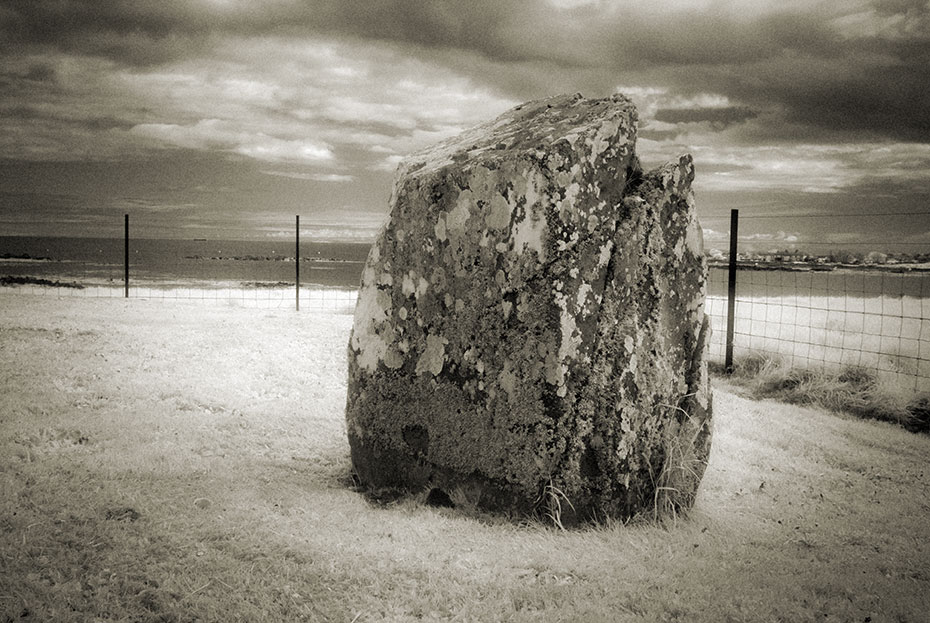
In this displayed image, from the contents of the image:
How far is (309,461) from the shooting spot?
174 inches

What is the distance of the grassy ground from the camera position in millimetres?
2447

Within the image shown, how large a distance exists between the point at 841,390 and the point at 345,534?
6.12m

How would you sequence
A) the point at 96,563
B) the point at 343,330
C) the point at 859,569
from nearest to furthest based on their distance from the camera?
the point at 96,563, the point at 859,569, the point at 343,330

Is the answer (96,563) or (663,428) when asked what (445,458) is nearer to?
(663,428)

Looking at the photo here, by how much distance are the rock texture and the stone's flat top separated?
0.06 ft

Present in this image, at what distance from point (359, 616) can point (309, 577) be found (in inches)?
12.9

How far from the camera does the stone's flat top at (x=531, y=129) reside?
146 inches

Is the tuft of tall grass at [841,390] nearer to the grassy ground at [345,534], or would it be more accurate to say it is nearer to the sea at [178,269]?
the grassy ground at [345,534]

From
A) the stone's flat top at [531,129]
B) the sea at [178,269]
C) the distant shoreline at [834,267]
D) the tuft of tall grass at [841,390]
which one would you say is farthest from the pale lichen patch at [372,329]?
the sea at [178,269]

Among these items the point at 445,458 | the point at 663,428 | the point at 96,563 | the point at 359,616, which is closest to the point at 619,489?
the point at 663,428

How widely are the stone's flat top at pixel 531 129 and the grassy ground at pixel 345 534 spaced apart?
216 centimetres

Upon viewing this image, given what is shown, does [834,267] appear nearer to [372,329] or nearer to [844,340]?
[844,340]

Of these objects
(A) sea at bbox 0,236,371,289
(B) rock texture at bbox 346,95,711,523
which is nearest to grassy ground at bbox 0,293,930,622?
(B) rock texture at bbox 346,95,711,523

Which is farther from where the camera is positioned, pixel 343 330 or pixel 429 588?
Result: pixel 343 330
